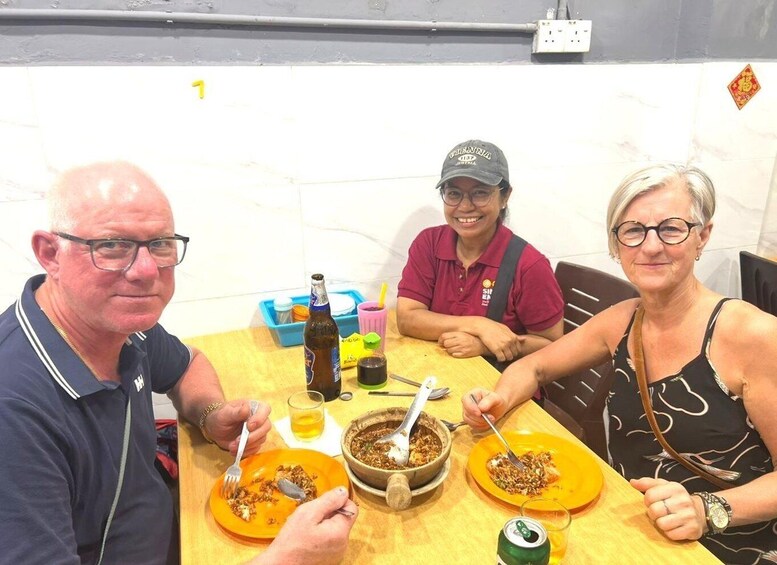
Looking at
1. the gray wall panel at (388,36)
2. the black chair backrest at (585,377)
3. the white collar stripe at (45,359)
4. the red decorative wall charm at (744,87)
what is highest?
the gray wall panel at (388,36)

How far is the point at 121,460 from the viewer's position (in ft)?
3.74

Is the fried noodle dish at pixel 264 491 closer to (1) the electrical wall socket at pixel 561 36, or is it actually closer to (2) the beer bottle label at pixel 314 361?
(2) the beer bottle label at pixel 314 361

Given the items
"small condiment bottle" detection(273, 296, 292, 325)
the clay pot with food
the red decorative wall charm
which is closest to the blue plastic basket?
"small condiment bottle" detection(273, 296, 292, 325)

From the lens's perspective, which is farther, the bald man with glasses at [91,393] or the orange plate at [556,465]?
the orange plate at [556,465]

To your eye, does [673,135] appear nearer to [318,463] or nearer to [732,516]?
[732,516]

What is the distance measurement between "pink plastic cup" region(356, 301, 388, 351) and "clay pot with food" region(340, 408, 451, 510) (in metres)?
0.55

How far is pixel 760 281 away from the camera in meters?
2.48

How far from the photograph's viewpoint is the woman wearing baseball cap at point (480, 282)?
1.88m

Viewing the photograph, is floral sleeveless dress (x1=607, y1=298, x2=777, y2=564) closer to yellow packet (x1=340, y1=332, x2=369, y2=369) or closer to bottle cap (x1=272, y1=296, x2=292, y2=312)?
yellow packet (x1=340, y1=332, x2=369, y2=369)

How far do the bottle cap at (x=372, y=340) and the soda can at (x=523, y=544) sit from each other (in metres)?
0.84

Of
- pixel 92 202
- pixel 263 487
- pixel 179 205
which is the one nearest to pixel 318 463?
pixel 263 487

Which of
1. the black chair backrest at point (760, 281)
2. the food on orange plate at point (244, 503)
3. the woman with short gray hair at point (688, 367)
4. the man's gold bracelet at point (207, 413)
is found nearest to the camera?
the food on orange plate at point (244, 503)

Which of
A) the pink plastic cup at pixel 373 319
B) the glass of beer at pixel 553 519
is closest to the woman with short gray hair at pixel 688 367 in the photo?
the glass of beer at pixel 553 519

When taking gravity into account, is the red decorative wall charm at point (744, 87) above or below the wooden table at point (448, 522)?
above
